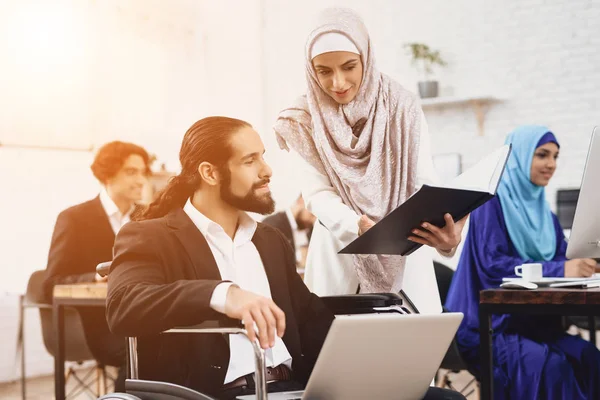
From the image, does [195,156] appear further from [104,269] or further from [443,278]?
[443,278]

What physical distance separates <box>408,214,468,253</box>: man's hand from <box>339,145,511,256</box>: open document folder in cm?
1

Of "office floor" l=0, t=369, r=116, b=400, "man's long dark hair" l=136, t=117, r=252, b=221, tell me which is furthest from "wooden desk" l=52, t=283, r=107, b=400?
"man's long dark hair" l=136, t=117, r=252, b=221

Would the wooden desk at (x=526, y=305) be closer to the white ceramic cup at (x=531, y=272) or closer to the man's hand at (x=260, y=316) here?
the white ceramic cup at (x=531, y=272)

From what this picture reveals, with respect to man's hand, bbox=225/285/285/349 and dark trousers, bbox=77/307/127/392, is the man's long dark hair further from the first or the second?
dark trousers, bbox=77/307/127/392

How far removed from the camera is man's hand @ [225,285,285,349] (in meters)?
1.30

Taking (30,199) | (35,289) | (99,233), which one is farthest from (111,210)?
(30,199)

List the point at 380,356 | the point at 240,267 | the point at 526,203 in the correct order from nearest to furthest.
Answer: the point at 380,356 < the point at 240,267 < the point at 526,203

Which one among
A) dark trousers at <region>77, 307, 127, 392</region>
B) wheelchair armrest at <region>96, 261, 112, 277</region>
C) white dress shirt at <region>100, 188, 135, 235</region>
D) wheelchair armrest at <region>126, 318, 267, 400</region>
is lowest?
dark trousers at <region>77, 307, 127, 392</region>

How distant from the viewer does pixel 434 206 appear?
5.42ft

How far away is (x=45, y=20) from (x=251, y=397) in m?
4.30

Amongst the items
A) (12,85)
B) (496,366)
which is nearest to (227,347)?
(496,366)

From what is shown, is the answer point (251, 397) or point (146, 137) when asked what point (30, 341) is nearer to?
point (146, 137)

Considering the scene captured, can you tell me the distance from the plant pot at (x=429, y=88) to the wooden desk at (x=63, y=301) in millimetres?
3350

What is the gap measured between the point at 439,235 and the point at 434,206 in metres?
0.16
